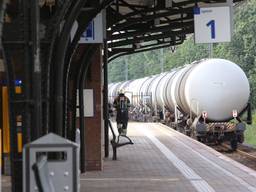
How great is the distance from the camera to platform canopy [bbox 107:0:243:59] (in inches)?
633

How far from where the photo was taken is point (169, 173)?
500 inches

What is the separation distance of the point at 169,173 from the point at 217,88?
30.6ft

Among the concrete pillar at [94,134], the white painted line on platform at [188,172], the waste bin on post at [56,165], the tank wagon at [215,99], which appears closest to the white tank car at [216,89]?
the tank wagon at [215,99]

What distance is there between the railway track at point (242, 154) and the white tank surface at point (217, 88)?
53.5 inches

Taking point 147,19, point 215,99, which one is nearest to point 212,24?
point 147,19

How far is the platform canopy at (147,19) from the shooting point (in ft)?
52.7

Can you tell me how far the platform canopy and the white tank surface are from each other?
1585 millimetres

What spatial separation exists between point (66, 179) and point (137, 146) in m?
15.8

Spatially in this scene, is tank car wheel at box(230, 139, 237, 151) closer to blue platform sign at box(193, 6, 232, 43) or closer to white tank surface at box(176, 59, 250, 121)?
white tank surface at box(176, 59, 250, 121)

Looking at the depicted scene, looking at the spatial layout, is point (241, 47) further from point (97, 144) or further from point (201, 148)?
point (97, 144)

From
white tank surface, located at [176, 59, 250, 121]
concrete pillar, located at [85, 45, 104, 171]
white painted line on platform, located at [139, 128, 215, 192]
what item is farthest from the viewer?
white tank surface, located at [176, 59, 250, 121]

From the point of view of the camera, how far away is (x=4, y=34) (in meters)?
5.76

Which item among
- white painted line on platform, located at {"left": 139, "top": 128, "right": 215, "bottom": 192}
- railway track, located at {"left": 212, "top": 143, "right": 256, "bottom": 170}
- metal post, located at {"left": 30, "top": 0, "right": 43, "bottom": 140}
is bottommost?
railway track, located at {"left": 212, "top": 143, "right": 256, "bottom": 170}

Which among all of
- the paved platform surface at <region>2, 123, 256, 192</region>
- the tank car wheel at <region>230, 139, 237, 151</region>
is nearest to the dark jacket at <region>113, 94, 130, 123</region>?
the tank car wheel at <region>230, 139, 237, 151</region>
